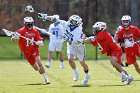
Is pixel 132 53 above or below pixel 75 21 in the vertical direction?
below

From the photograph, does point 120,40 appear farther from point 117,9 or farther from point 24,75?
point 117,9

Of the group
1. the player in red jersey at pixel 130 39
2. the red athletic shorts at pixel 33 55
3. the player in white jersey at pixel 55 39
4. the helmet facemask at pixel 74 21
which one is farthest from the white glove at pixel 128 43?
the player in white jersey at pixel 55 39

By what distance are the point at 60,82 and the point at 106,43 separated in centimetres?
192

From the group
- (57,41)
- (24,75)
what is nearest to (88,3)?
(57,41)

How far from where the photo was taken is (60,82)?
68.6 feet

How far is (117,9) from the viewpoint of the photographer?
41.3 m

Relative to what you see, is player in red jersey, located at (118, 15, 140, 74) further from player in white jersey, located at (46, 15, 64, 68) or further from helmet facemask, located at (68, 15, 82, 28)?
player in white jersey, located at (46, 15, 64, 68)

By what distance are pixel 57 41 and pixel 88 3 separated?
10666mm

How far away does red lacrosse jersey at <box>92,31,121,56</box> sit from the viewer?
65.8 ft

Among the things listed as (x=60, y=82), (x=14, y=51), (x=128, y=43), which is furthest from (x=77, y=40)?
(x=14, y=51)

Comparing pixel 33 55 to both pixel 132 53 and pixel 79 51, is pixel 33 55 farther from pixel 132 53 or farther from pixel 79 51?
pixel 132 53

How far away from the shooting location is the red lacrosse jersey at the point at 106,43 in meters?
20.1

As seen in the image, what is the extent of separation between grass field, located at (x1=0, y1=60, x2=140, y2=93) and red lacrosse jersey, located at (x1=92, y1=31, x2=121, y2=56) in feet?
3.25

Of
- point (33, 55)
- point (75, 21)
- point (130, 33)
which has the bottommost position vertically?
point (33, 55)
